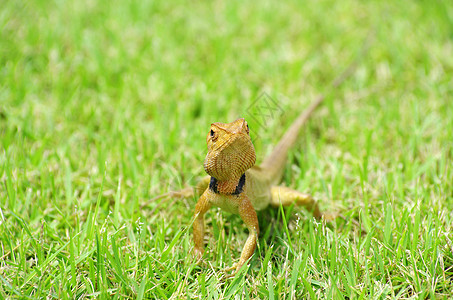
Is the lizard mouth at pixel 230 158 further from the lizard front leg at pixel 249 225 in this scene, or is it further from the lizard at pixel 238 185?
the lizard front leg at pixel 249 225

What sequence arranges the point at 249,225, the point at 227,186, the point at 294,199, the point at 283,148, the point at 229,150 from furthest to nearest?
the point at 283,148, the point at 294,199, the point at 249,225, the point at 227,186, the point at 229,150

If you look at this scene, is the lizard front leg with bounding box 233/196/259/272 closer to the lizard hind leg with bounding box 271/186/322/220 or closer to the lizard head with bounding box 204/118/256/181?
the lizard head with bounding box 204/118/256/181

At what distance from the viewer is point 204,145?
13.9 feet

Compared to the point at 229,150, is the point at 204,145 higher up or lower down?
lower down

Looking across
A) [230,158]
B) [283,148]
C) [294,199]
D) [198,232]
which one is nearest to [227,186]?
[230,158]

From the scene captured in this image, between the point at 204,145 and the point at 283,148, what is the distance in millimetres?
766

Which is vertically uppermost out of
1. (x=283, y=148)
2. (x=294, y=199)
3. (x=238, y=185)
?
(x=238, y=185)

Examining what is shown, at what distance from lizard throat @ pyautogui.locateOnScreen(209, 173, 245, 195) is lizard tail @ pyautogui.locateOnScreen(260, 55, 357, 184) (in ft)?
2.59

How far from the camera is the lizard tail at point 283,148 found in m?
3.79

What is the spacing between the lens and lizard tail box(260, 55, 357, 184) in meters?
3.79

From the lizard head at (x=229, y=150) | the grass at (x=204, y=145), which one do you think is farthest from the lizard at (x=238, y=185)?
the grass at (x=204, y=145)

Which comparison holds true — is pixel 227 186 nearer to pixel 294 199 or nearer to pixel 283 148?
pixel 294 199

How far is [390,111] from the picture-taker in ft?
15.7

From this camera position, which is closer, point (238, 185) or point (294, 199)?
point (238, 185)
